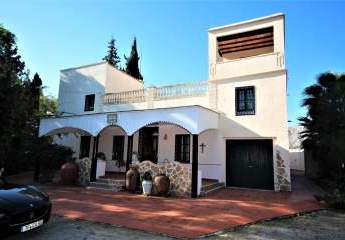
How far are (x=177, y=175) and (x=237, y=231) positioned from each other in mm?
5077

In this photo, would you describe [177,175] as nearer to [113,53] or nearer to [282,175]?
[282,175]

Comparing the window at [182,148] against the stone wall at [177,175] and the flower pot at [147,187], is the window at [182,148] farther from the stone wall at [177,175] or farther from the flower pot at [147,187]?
the flower pot at [147,187]

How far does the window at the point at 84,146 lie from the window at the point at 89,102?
192 centimetres

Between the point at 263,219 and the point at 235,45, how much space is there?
1011 centimetres

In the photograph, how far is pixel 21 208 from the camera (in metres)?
5.16

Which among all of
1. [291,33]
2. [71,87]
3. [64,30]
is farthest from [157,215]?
[71,87]

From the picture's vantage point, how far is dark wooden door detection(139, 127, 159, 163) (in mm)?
15531

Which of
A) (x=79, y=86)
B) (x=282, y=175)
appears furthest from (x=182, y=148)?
(x=79, y=86)

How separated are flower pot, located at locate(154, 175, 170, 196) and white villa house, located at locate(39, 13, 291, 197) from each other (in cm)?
40

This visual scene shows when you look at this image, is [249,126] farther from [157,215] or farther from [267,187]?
[157,215]

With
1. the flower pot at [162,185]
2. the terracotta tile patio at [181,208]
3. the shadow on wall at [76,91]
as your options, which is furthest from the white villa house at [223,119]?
the shadow on wall at [76,91]

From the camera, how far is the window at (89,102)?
58.7ft

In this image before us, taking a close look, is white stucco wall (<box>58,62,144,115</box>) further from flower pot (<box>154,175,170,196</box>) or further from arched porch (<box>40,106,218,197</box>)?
flower pot (<box>154,175,170,196</box>)

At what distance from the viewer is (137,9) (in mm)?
10789
